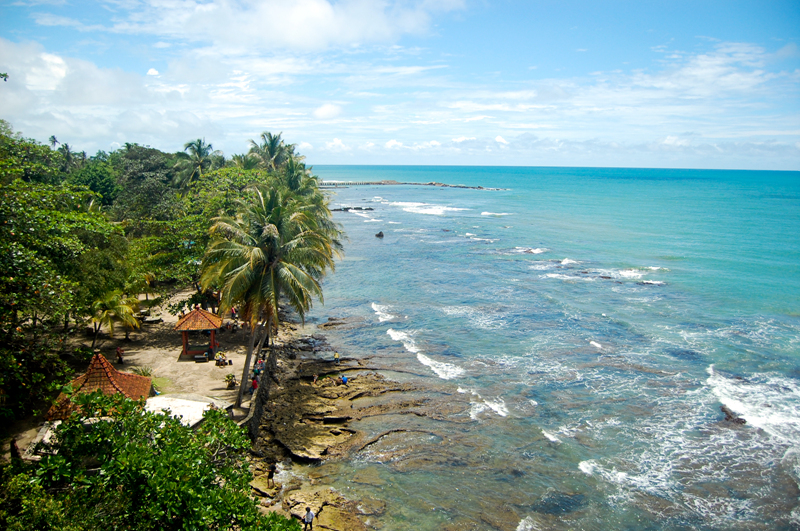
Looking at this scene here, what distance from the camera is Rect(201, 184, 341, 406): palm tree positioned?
17.5 m

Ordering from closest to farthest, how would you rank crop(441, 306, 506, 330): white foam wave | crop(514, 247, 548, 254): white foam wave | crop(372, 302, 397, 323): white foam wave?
crop(441, 306, 506, 330): white foam wave < crop(372, 302, 397, 323): white foam wave < crop(514, 247, 548, 254): white foam wave

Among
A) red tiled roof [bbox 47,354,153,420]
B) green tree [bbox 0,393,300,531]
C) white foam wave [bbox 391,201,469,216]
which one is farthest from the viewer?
white foam wave [bbox 391,201,469,216]

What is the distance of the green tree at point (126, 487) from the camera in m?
7.98

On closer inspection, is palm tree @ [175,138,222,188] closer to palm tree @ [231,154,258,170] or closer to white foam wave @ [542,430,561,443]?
palm tree @ [231,154,258,170]

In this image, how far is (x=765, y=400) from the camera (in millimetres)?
22797

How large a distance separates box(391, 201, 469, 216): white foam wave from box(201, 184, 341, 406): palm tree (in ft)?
251

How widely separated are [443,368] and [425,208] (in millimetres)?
81533

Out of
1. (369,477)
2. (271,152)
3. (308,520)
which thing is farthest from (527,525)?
(271,152)

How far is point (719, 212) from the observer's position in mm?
92125

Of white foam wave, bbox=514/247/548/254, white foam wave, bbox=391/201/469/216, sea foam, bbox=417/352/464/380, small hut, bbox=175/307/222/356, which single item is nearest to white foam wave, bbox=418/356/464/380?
sea foam, bbox=417/352/464/380

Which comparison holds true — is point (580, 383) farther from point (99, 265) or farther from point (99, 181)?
point (99, 181)

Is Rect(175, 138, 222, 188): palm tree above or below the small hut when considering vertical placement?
above

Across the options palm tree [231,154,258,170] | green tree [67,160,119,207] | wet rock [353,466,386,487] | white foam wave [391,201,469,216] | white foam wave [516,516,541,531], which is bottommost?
white foam wave [516,516,541,531]

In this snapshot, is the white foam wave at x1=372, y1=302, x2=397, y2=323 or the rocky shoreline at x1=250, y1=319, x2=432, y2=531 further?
the white foam wave at x1=372, y1=302, x2=397, y2=323
